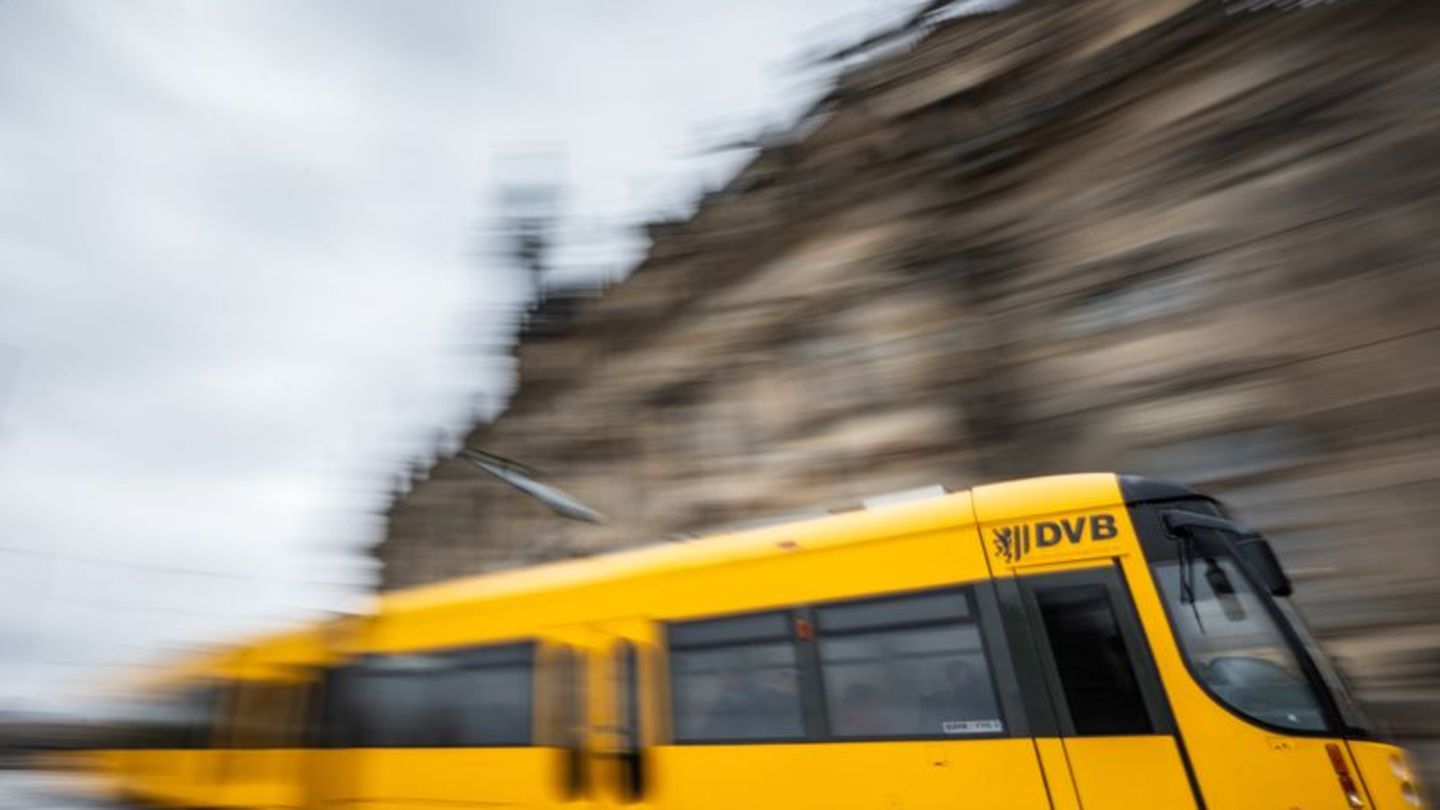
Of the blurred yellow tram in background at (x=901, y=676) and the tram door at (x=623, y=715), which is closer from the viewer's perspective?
the blurred yellow tram in background at (x=901, y=676)

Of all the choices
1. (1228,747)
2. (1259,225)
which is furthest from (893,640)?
(1259,225)

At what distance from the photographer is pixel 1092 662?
15.5ft

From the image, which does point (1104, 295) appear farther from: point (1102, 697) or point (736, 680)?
point (736, 680)

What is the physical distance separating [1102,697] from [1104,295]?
7734mm

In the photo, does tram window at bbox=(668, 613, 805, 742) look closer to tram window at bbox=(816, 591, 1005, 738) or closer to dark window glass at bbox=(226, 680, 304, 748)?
tram window at bbox=(816, 591, 1005, 738)

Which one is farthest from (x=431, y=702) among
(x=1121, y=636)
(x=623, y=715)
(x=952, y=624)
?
(x=1121, y=636)

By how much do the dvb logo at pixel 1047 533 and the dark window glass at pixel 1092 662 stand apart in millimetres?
273

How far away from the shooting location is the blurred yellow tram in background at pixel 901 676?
14.5 ft

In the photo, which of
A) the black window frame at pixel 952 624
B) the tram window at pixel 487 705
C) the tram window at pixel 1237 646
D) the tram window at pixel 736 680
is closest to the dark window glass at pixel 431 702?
the tram window at pixel 487 705

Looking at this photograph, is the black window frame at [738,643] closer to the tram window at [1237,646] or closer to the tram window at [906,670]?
the tram window at [906,670]

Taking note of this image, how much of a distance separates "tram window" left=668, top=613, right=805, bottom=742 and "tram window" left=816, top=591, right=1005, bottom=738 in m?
0.30

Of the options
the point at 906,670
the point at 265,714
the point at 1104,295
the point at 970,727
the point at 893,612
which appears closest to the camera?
the point at 970,727

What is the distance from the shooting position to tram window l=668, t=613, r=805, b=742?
5.64 meters

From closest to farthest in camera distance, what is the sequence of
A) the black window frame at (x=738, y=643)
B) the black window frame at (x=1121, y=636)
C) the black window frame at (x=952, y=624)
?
the black window frame at (x=1121, y=636)
the black window frame at (x=952, y=624)
the black window frame at (x=738, y=643)
